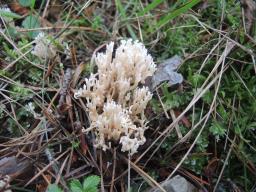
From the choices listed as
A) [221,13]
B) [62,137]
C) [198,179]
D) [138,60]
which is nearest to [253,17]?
[221,13]

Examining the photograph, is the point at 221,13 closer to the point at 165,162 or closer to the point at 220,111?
the point at 220,111

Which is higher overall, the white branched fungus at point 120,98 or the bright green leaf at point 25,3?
the bright green leaf at point 25,3

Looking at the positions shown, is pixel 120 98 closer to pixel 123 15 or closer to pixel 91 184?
pixel 91 184

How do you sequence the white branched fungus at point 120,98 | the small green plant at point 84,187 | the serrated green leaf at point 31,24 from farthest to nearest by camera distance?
the serrated green leaf at point 31,24
the white branched fungus at point 120,98
the small green plant at point 84,187

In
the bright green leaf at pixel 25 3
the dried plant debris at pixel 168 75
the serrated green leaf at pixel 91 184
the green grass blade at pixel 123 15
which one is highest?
the bright green leaf at pixel 25 3

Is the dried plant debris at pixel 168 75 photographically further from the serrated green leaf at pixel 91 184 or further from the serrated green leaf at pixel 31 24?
the serrated green leaf at pixel 31 24

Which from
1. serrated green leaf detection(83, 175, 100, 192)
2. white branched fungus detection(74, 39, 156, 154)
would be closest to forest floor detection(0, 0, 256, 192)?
serrated green leaf detection(83, 175, 100, 192)

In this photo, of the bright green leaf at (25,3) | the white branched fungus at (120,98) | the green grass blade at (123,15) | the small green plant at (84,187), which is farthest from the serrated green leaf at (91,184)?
the bright green leaf at (25,3)
